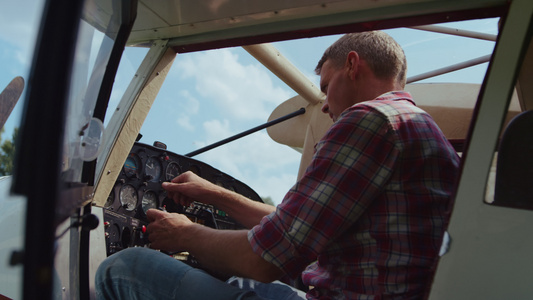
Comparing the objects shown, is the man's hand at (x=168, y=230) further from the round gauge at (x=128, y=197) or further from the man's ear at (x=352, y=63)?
the round gauge at (x=128, y=197)

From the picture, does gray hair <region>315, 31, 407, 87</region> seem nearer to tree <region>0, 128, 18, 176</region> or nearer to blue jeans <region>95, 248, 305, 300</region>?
blue jeans <region>95, 248, 305, 300</region>

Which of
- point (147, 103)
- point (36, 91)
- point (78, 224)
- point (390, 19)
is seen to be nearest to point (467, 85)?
point (390, 19)

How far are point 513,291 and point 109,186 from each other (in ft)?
5.10

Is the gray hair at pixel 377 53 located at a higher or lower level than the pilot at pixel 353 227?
higher

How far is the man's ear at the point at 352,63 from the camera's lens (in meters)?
1.46

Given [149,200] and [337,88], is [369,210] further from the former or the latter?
[149,200]

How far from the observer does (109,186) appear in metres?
1.81

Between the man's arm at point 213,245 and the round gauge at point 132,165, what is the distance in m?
1.25

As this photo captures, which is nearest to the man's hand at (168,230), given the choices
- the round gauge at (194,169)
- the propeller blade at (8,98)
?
the propeller blade at (8,98)

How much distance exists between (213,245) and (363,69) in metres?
0.81

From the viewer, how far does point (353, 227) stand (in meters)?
1.10

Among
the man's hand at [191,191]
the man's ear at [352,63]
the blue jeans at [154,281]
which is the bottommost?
the blue jeans at [154,281]

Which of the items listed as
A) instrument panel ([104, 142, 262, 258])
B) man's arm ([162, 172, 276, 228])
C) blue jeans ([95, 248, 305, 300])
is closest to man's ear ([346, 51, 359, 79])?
man's arm ([162, 172, 276, 228])

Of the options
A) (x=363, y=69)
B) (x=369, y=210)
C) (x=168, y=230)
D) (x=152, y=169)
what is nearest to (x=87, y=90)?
(x=168, y=230)
